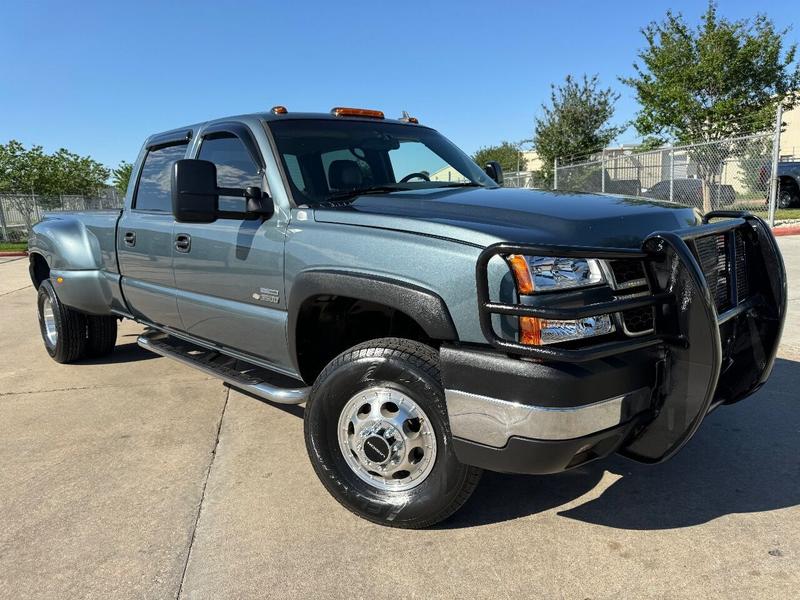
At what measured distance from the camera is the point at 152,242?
13.7 ft

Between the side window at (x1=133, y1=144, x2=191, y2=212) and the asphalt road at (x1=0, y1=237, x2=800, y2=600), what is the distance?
1.54 meters

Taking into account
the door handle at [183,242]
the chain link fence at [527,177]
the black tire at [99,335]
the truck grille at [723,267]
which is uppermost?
the chain link fence at [527,177]

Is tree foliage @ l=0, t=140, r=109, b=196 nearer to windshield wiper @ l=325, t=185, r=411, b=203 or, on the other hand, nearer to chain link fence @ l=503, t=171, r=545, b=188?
chain link fence @ l=503, t=171, r=545, b=188

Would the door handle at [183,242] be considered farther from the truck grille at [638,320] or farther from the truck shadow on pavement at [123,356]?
the truck grille at [638,320]

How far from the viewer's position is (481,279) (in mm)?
2172

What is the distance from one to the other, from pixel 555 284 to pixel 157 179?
133 inches

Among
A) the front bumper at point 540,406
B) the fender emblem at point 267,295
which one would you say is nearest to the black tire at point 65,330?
the fender emblem at point 267,295

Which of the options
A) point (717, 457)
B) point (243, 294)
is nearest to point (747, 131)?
point (717, 457)

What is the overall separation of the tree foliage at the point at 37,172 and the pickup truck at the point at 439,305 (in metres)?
27.7

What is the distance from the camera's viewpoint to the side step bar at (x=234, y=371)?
317 centimetres

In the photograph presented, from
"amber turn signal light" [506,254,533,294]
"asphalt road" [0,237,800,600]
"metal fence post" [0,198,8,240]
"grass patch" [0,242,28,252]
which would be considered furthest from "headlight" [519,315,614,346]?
"metal fence post" [0,198,8,240]

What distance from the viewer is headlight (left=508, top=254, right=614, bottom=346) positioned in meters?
2.17

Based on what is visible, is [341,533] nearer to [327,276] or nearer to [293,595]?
[293,595]

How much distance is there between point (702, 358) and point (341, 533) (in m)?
1.64
